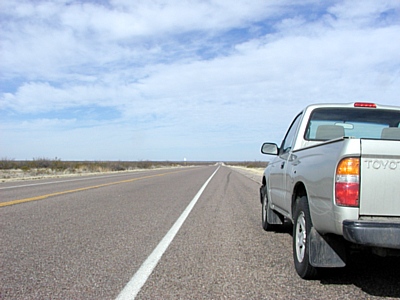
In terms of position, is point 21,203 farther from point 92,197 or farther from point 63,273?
point 63,273

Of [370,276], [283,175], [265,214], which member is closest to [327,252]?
[370,276]

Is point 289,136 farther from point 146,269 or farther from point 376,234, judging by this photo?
point 376,234

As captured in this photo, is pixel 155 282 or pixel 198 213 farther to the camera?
pixel 198 213

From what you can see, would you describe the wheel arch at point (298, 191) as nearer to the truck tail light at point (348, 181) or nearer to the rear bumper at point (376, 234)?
the truck tail light at point (348, 181)

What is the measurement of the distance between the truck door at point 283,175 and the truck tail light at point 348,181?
180 centimetres

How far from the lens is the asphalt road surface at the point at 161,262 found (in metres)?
4.39

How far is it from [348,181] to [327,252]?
0.93 m

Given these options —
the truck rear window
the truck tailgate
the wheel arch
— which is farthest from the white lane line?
the truck rear window

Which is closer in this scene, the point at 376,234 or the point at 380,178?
the point at 376,234

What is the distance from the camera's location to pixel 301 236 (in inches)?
199

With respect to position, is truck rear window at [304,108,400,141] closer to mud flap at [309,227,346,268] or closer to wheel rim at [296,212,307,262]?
wheel rim at [296,212,307,262]

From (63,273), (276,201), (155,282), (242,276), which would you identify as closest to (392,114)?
(276,201)

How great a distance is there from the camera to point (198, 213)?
10.2m

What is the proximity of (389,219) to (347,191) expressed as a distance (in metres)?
0.47
